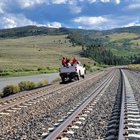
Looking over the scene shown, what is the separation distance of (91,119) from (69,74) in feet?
63.8

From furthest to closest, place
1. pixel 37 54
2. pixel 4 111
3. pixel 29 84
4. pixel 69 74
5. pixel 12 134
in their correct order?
pixel 37 54 → pixel 69 74 → pixel 29 84 → pixel 4 111 → pixel 12 134

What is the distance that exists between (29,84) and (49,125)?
18.5 m

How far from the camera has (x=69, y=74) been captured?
2945 centimetres

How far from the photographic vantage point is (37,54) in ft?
455

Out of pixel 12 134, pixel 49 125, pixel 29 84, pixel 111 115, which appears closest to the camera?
pixel 12 134

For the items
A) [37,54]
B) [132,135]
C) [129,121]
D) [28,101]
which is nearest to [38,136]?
[132,135]

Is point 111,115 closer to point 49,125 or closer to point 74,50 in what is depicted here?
point 49,125

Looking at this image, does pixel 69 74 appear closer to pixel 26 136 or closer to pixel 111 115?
pixel 111 115

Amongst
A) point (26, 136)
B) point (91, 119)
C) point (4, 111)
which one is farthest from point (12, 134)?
point (4, 111)

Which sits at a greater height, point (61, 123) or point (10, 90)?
point (61, 123)

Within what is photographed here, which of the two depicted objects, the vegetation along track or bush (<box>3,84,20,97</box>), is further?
bush (<box>3,84,20,97</box>)

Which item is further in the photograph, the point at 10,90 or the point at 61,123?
the point at 10,90

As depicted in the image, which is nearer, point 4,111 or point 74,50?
point 4,111

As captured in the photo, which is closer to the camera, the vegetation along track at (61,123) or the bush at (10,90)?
the vegetation along track at (61,123)
